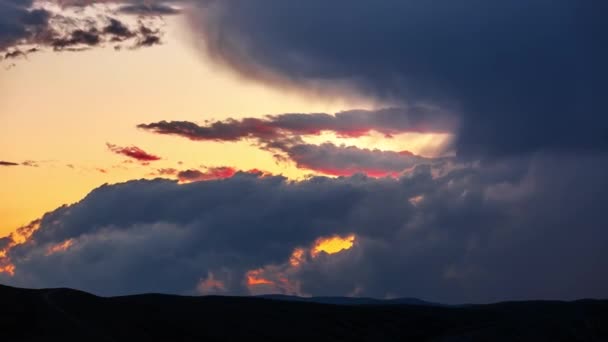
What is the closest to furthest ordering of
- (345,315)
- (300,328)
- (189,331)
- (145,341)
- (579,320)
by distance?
(145,341) < (189,331) < (300,328) < (345,315) < (579,320)

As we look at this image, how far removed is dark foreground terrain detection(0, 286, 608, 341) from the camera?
108 m

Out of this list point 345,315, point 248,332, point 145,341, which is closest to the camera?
point 145,341

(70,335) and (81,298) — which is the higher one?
(81,298)

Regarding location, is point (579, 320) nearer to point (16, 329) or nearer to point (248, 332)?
point (248, 332)

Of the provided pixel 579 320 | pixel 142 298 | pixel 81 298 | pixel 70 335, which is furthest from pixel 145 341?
pixel 579 320

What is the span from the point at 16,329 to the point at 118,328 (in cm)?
1571

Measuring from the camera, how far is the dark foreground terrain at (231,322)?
108 m

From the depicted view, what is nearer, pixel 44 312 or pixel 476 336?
pixel 44 312

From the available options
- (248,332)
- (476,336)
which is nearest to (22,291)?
(248,332)

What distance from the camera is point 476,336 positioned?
16062 cm

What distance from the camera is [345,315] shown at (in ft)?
580

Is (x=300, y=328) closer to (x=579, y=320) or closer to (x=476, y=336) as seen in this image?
(x=476, y=336)

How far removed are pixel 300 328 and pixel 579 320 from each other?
83036 mm

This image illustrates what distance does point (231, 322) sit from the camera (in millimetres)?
143750
